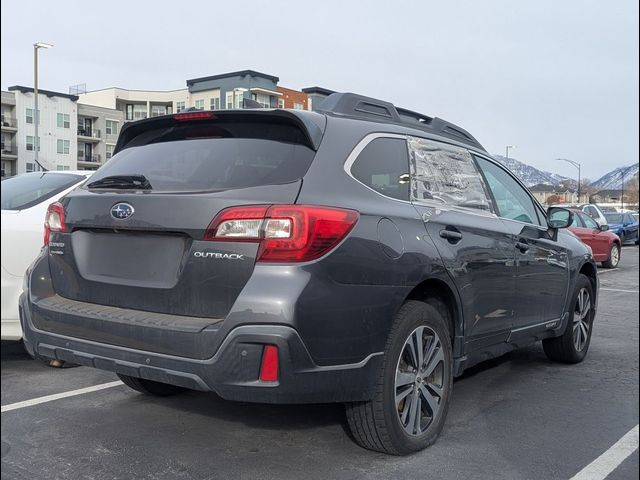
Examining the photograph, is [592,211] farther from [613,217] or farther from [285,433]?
[285,433]

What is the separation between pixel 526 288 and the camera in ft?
15.1

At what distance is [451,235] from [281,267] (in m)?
1.29

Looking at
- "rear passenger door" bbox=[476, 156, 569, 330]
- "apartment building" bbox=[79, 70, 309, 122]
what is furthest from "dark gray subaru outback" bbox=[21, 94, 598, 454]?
"apartment building" bbox=[79, 70, 309, 122]

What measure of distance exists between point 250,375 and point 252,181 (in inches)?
35.4

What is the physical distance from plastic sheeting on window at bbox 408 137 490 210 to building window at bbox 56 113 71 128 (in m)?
65.9

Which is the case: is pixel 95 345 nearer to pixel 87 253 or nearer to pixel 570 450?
pixel 87 253

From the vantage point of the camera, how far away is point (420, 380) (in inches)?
139

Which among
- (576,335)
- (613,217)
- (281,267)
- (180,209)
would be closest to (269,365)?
(281,267)

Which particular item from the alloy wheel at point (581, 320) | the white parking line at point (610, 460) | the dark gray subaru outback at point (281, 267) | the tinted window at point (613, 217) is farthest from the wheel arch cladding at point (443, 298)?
the tinted window at point (613, 217)

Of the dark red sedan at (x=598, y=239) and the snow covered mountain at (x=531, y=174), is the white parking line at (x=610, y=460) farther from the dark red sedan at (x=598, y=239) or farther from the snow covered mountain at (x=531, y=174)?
the dark red sedan at (x=598, y=239)

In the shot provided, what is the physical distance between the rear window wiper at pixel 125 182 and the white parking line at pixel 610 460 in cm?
257

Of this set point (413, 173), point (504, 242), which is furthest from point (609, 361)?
point (413, 173)

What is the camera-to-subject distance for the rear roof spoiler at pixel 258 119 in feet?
10.7

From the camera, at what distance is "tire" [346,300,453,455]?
3.25 meters
